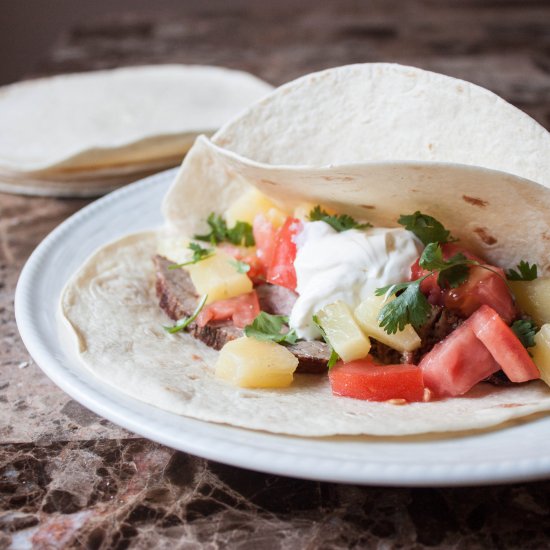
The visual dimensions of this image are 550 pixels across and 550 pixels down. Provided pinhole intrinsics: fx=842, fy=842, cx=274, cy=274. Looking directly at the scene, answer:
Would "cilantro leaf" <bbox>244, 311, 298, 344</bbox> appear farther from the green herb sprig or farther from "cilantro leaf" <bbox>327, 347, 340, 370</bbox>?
the green herb sprig

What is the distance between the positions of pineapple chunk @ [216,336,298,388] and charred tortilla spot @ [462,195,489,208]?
0.69 metres

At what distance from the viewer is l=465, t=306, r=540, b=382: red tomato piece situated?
2369 millimetres

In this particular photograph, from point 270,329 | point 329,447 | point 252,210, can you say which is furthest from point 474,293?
point 252,210

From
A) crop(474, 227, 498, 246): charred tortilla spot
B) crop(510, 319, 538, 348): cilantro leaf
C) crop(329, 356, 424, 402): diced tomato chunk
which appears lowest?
crop(329, 356, 424, 402): diced tomato chunk

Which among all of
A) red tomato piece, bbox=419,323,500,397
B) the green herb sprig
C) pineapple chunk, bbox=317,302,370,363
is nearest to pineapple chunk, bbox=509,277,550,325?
the green herb sprig

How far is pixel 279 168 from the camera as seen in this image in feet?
8.53

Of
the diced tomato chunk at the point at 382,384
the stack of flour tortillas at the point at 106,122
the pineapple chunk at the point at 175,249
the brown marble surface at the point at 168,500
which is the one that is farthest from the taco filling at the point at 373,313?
the stack of flour tortillas at the point at 106,122

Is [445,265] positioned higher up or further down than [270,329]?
higher up

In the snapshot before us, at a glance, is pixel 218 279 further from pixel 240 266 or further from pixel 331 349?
pixel 331 349

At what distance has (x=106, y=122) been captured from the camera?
186 inches

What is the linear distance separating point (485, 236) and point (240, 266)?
2.76 feet

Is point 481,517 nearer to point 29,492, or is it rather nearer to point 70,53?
point 29,492

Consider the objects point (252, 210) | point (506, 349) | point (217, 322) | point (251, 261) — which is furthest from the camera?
point (252, 210)

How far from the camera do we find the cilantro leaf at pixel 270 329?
2.60 meters
